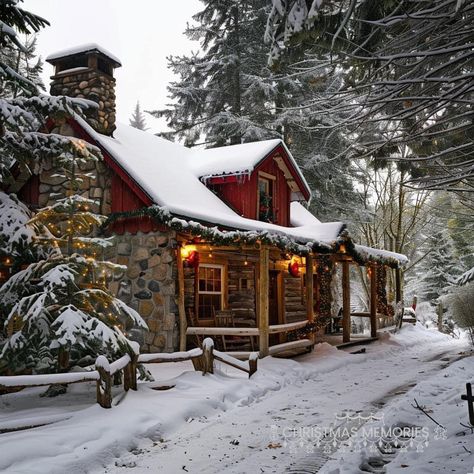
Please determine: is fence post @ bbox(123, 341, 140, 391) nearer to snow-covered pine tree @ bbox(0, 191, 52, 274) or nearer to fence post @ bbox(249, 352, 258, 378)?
snow-covered pine tree @ bbox(0, 191, 52, 274)

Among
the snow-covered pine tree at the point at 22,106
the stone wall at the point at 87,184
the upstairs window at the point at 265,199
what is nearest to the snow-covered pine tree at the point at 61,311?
the snow-covered pine tree at the point at 22,106

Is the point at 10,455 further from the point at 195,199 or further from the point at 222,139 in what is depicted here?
the point at 222,139

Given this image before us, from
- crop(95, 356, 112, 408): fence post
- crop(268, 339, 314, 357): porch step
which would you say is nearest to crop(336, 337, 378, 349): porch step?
crop(268, 339, 314, 357): porch step

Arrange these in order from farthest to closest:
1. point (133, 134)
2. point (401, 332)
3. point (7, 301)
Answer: point (401, 332)
point (133, 134)
point (7, 301)

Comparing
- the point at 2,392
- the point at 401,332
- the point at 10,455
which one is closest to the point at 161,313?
the point at 2,392

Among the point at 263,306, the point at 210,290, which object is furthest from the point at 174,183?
the point at 263,306

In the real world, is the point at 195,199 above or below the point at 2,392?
above

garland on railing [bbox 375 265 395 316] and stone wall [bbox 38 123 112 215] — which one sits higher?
stone wall [bbox 38 123 112 215]

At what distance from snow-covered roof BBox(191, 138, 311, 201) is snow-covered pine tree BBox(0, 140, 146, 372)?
7813 millimetres

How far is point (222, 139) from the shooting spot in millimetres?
25750

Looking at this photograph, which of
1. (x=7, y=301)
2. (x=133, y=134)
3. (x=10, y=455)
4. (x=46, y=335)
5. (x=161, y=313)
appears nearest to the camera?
(x=10, y=455)

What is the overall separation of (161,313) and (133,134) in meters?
7.65

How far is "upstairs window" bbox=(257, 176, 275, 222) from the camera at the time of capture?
1689 cm

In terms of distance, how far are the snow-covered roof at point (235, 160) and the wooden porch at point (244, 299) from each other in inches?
108
